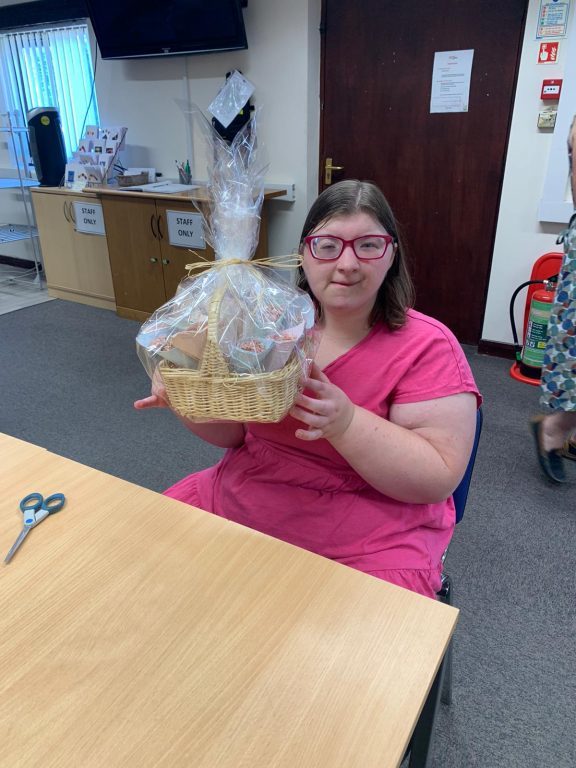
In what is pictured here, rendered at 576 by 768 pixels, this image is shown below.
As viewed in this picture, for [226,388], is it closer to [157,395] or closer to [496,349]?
[157,395]

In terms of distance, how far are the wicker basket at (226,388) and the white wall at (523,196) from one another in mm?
2888

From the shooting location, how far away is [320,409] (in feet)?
2.81

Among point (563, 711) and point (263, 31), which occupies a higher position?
point (263, 31)

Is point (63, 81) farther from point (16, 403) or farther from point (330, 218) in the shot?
point (330, 218)

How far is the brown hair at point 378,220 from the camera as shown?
1.06 meters

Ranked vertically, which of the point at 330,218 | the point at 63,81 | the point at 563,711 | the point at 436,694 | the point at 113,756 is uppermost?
the point at 63,81

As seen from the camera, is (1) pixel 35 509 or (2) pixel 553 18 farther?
(2) pixel 553 18

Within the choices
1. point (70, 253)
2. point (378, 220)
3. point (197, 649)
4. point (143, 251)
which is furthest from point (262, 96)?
point (197, 649)

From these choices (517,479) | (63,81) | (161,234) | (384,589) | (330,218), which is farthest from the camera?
(63,81)

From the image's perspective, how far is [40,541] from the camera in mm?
881

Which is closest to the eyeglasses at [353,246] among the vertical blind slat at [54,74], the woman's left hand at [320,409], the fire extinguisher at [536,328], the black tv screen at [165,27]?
the woman's left hand at [320,409]

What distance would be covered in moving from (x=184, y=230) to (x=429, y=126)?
167cm

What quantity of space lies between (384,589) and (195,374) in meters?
0.40

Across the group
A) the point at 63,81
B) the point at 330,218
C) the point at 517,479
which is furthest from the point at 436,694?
the point at 63,81
